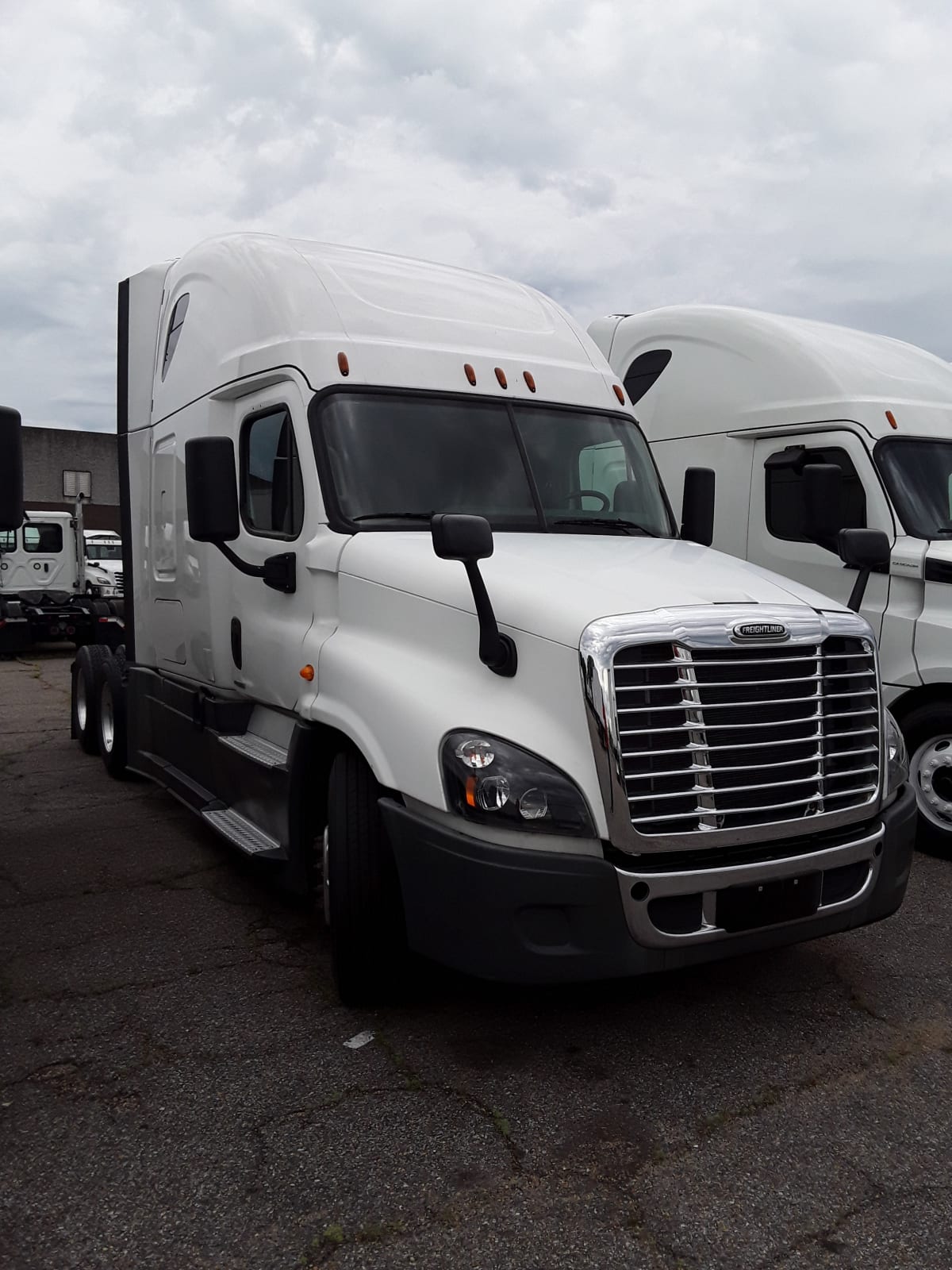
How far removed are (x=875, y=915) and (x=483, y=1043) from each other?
4.85 ft

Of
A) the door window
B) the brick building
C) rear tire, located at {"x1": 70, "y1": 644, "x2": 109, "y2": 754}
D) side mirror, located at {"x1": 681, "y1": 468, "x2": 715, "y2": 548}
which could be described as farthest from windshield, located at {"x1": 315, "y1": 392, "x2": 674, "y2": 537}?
the brick building

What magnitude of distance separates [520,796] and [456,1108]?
3.28 ft

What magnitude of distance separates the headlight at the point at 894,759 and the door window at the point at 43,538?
1737 cm

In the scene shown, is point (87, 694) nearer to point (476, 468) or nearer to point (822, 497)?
point (476, 468)

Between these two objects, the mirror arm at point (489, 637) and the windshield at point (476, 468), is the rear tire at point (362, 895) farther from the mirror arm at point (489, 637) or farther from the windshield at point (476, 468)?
the windshield at point (476, 468)

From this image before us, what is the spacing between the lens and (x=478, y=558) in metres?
3.63

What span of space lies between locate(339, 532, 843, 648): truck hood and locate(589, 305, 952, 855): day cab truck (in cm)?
183

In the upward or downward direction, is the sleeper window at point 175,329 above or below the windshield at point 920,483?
above

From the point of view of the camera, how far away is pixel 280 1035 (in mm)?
3850

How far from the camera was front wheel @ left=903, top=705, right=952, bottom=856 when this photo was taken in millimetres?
6082

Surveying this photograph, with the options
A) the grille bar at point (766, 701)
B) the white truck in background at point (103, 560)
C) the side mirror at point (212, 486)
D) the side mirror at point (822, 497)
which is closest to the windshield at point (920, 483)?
the side mirror at point (822, 497)

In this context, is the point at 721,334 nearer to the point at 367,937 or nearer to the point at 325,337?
the point at 325,337

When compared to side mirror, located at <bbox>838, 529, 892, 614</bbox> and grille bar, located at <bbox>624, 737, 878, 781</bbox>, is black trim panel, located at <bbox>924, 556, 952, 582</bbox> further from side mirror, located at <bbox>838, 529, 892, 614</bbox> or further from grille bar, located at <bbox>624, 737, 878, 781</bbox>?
grille bar, located at <bbox>624, 737, 878, 781</bbox>

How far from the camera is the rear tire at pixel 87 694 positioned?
8.59 m
